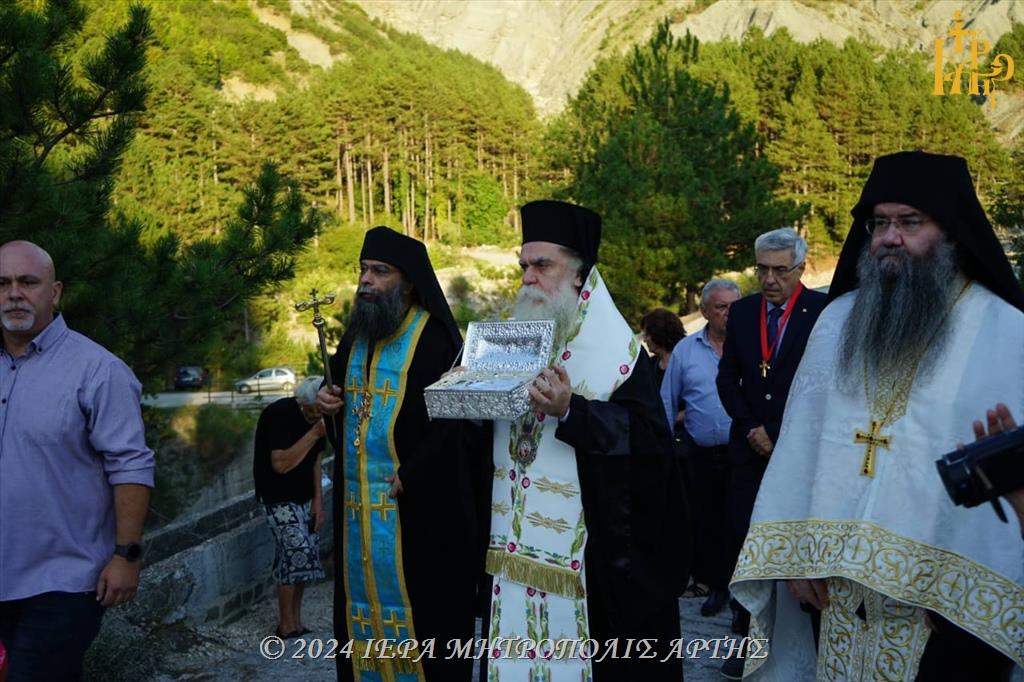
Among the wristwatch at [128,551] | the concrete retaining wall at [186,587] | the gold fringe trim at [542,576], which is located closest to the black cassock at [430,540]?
the gold fringe trim at [542,576]

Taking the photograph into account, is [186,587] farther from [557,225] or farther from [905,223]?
[905,223]

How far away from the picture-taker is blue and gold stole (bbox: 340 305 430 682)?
452cm

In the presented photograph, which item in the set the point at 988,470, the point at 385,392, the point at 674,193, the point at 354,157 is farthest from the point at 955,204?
the point at 354,157

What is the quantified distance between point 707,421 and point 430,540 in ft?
8.22

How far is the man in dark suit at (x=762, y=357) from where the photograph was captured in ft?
16.7

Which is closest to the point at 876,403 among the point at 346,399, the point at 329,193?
the point at 346,399

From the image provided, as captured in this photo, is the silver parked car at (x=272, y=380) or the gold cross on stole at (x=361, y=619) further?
the silver parked car at (x=272, y=380)

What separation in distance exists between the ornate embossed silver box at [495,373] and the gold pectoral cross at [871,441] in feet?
3.63

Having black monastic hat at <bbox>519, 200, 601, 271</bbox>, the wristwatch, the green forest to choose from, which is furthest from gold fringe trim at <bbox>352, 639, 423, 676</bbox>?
the green forest

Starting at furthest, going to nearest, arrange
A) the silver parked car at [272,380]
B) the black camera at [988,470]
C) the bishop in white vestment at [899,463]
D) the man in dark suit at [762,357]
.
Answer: the silver parked car at [272,380] < the man in dark suit at [762,357] < the bishop in white vestment at [899,463] < the black camera at [988,470]

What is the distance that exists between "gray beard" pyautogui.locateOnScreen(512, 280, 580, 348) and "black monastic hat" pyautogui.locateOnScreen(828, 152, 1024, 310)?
118 centimetres

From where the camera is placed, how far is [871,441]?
9.80ft

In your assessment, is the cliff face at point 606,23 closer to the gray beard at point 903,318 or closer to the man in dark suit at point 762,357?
the man in dark suit at point 762,357

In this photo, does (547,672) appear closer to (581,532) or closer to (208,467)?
(581,532)
